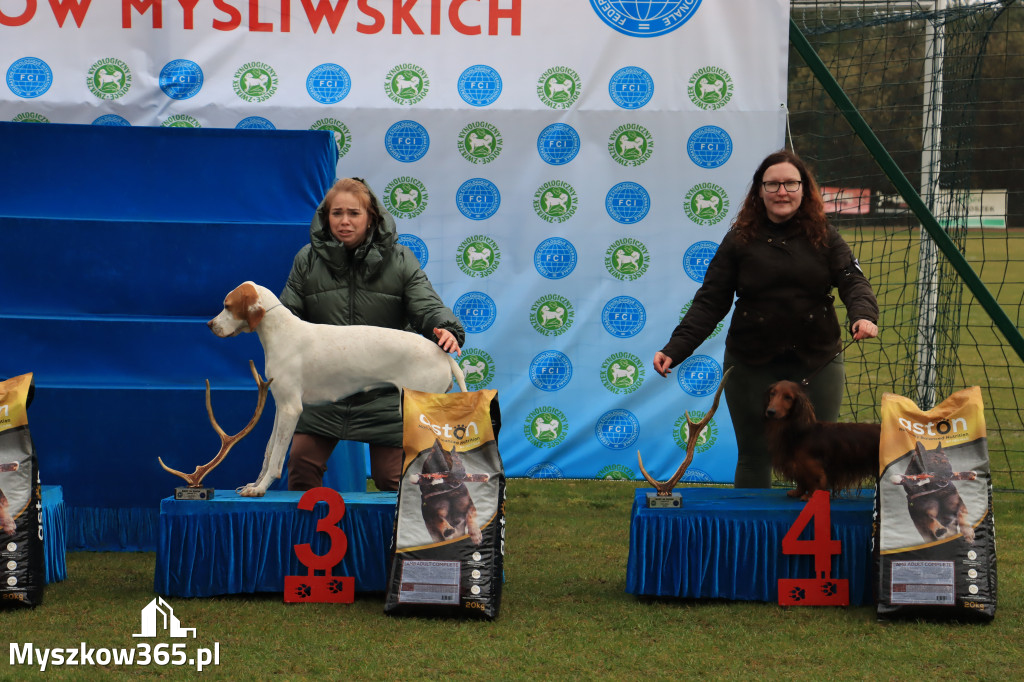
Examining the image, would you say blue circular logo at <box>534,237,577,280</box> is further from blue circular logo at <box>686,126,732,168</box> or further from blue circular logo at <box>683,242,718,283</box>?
blue circular logo at <box>686,126,732,168</box>

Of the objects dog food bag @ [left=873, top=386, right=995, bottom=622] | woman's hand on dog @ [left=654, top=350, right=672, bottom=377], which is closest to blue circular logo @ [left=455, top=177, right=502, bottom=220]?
woman's hand on dog @ [left=654, top=350, right=672, bottom=377]

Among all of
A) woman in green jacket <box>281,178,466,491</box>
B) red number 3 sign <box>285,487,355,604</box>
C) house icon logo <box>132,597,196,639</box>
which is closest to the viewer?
house icon logo <box>132,597,196,639</box>

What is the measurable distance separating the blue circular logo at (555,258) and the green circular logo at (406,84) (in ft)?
3.39

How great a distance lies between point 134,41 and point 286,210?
1728 mm

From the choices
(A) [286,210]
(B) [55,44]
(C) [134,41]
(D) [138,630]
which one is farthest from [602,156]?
(D) [138,630]

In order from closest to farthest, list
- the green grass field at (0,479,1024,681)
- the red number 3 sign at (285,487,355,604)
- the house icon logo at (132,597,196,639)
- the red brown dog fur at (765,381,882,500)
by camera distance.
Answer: the green grass field at (0,479,1024,681), the house icon logo at (132,597,196,639), the red brown dog fur at (765,381,882,500), the red number 3 sign at (285,487,355,604)

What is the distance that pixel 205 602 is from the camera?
3.64 m

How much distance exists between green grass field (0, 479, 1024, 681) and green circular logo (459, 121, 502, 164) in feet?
8.45

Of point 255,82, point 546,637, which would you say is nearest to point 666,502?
point 546,637

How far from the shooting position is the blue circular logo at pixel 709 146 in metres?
5.73

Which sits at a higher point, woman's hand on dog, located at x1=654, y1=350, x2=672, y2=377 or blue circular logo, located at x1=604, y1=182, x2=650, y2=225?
blue circular logo, located at x1=604, y1=182, x2=650, y2=225

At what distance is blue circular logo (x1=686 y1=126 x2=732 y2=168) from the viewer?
5.73 m

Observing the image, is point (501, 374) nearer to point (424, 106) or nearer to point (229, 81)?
point (424, 106)

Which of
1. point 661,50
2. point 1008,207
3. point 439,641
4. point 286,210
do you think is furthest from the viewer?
point 1008,207
